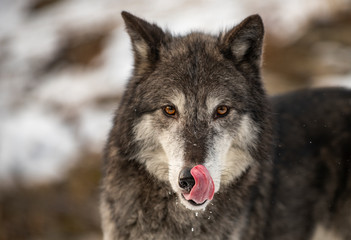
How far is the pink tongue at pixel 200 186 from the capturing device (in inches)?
107

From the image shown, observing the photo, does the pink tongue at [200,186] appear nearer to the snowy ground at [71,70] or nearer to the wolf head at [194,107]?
the wolf head at [194,107]

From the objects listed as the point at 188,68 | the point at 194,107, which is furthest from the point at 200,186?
the point at 188,68

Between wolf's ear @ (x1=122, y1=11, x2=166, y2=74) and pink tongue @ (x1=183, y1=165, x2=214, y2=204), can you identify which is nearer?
pink tongue @ (x1=183, y1=165, x2=214, y2=204)

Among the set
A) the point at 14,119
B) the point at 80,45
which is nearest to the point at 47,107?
the point at 14,119

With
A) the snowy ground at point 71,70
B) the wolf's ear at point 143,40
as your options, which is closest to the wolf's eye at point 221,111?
the wolf's ear at point 143,40

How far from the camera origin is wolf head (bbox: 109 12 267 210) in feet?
9.70

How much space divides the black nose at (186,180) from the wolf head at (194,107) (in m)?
0.01

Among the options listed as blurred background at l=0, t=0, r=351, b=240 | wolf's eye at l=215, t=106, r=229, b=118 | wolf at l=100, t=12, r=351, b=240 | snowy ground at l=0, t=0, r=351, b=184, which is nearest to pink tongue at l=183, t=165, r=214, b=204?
wolf at l=100, t=12, r=351, b=240

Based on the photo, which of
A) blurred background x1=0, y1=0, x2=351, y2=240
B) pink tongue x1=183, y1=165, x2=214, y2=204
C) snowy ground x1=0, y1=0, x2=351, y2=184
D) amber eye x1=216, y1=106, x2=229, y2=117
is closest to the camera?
pink tongue x1=183, y1=165, x2=214, y2=204

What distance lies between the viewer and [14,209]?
23.7 ft

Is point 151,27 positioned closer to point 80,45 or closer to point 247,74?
point 247,74

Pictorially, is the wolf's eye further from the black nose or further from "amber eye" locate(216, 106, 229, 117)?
the black nose

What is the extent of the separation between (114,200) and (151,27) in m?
1.39

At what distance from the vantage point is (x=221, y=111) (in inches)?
122
